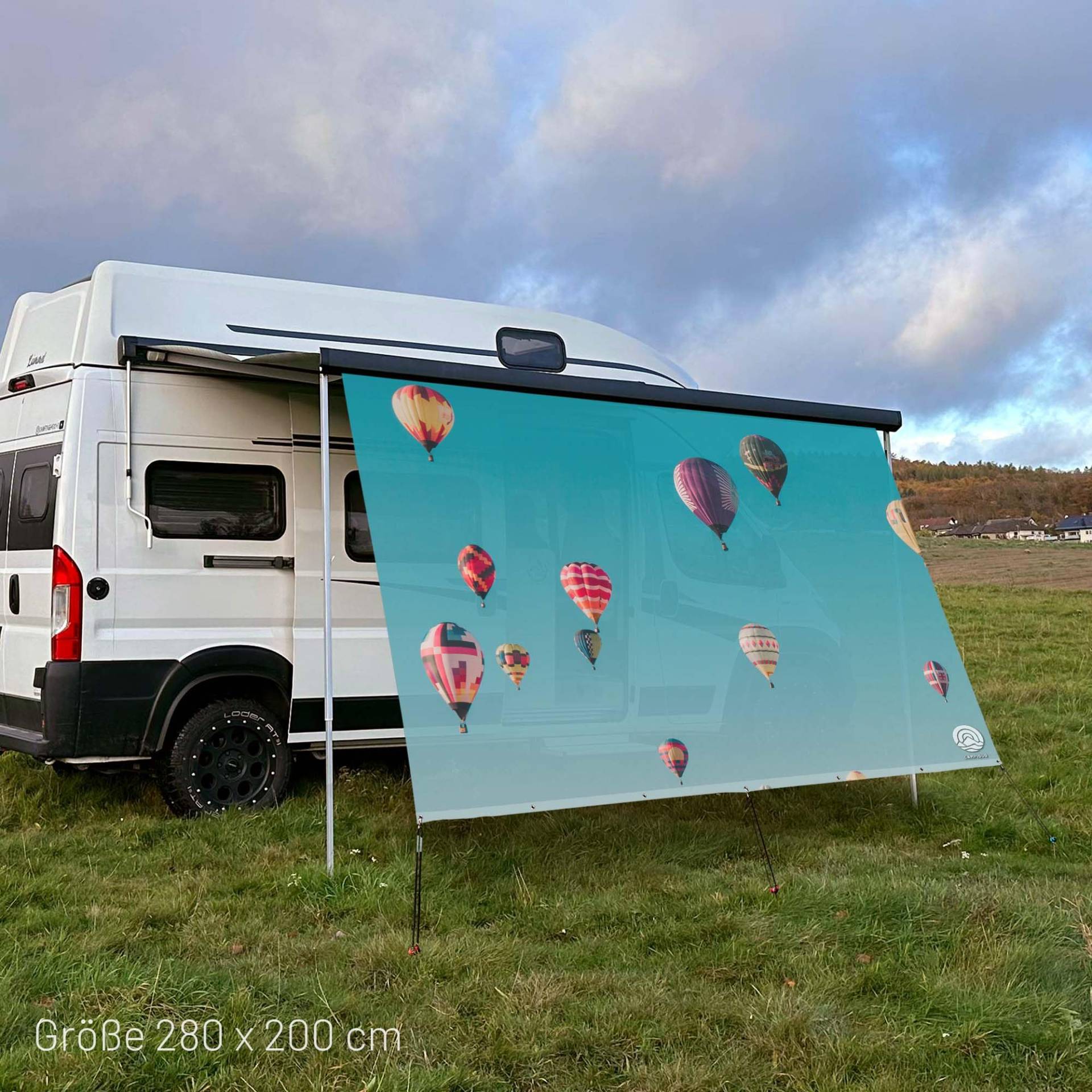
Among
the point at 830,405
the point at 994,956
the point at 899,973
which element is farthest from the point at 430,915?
the point at 830,405

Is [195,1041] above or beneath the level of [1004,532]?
beneath

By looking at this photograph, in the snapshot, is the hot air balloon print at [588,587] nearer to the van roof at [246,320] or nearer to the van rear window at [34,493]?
the van roof at [246,320]

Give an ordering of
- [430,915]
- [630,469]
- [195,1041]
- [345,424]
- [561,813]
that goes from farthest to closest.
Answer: [345,424]
[561,813]
[630,469]
[430,915]
[195,1041]

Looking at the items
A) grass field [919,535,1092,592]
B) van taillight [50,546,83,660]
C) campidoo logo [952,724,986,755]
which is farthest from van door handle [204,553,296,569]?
grass field [919,535,1092,592]

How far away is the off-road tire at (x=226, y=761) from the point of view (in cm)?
603

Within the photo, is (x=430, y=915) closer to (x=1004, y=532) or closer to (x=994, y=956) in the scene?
(x=994, y=956)

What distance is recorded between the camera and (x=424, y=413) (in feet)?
16.5

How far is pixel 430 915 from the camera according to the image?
177 inches

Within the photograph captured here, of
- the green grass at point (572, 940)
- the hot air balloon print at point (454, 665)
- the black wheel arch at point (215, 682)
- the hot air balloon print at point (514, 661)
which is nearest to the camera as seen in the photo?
the green grass at point (572, 940)

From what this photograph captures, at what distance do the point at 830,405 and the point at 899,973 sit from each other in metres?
3.37

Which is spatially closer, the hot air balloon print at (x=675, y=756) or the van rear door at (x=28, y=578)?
the hot air balloon print at (x=675, y=756)

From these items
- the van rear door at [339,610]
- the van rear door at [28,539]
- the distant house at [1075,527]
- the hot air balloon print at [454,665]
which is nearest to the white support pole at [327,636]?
the hot air balloon print at [454,665]

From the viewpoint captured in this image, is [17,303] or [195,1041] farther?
[17,303]

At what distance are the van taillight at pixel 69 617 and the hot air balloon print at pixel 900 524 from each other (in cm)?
449
